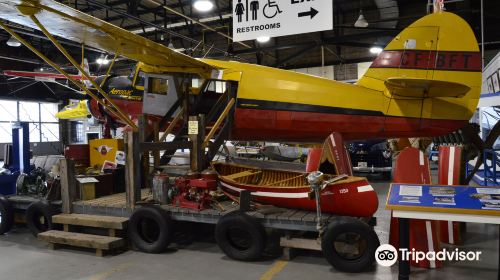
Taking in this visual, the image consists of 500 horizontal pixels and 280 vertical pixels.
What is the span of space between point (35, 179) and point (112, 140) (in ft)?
4.77

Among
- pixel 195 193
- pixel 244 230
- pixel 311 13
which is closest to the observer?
pixel 244 230

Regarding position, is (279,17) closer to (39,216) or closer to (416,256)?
(416,256)

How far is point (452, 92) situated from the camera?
4.65 m

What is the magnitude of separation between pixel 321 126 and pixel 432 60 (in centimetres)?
175

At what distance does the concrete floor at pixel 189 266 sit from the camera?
4238mm

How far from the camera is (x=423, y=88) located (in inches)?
188

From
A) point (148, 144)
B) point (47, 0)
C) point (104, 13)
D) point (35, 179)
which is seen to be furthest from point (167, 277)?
point (104, 13)

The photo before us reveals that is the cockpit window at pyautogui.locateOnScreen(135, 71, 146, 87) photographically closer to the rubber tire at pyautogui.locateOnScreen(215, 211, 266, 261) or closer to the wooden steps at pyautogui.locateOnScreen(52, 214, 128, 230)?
the wooden steps at pyautogui.locateOnScreen(52, 214, 128, 230)

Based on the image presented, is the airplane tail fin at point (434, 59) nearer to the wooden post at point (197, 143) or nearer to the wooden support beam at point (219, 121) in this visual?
the wooden support beam at point (219, 121)

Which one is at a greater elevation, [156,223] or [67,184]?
[67,184]

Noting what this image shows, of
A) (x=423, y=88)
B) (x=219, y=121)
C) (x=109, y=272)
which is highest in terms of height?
(x=423, y=88)

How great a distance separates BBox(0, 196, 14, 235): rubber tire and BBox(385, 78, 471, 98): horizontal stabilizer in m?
6.07

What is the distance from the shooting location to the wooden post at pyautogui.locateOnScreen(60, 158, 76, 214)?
568cm

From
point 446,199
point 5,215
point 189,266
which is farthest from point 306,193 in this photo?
point 5,215
